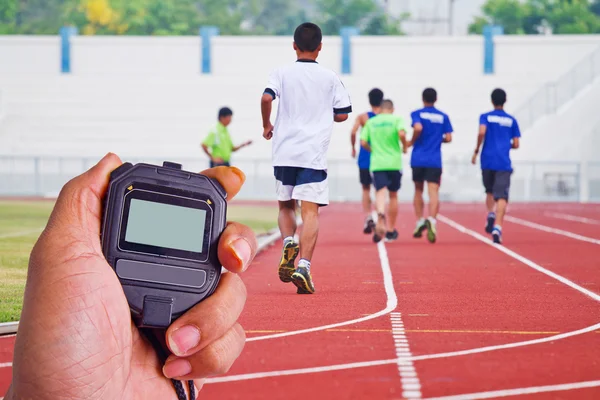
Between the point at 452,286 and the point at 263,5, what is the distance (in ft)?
330

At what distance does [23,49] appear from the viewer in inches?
2235

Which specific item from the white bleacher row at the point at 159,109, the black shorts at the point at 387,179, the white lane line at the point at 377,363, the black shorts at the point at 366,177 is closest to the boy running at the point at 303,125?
the white lane line at the point at 377,363

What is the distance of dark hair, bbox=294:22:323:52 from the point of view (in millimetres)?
9547

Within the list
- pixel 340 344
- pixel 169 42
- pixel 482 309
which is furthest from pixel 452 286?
pixel 169 42

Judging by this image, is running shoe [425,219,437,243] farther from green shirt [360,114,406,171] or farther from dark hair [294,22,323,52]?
dark hair [294,22,323,52]

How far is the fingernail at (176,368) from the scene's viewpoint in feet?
10.0

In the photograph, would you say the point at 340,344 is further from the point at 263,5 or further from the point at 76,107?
the point at 263,5

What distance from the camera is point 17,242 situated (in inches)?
556

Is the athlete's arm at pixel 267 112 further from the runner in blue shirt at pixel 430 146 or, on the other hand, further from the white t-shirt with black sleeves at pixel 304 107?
the runner in blue shirt at pixel 430 146

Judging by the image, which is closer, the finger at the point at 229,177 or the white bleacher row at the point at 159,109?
the finger at the point at 229,177

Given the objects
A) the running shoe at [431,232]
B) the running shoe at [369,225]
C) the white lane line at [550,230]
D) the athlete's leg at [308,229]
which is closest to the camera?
the athlete's leg at [308,229]

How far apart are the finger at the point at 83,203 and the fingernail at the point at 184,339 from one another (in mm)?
315

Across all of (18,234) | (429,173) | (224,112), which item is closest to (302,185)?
(429,173)

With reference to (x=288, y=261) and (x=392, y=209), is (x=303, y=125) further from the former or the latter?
(x=392, y=209)
